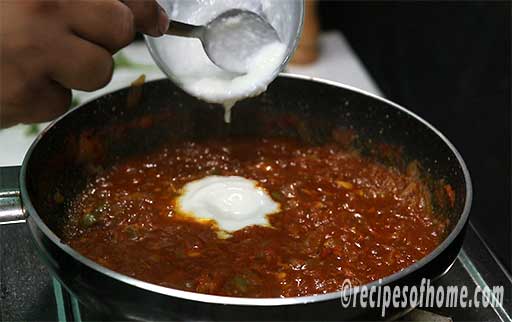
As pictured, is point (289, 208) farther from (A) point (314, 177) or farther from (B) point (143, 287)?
(B) point (143, 287)

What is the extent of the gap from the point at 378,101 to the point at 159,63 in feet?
1.60

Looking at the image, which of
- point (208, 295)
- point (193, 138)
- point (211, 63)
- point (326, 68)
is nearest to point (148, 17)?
point (211, 63)

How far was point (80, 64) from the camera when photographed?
92cm

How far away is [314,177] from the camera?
4.81ft

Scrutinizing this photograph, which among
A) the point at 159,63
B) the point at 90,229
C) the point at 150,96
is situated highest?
the point at 159,63

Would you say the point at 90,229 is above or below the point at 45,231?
below

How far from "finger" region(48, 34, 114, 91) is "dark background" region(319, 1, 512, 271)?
3.57ft

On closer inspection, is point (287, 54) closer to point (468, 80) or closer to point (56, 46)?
point (56, 46)

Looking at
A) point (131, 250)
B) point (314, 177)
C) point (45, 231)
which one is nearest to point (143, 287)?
point (45, 231)

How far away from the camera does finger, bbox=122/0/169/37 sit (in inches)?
37.7

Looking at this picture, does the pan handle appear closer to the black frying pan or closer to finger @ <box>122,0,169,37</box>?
the black frying pan

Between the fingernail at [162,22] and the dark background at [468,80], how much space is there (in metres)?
1.02

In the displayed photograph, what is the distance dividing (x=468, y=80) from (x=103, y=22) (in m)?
1.35

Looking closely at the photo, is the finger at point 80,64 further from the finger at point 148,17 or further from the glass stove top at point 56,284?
the glass stove top at point 56,284
